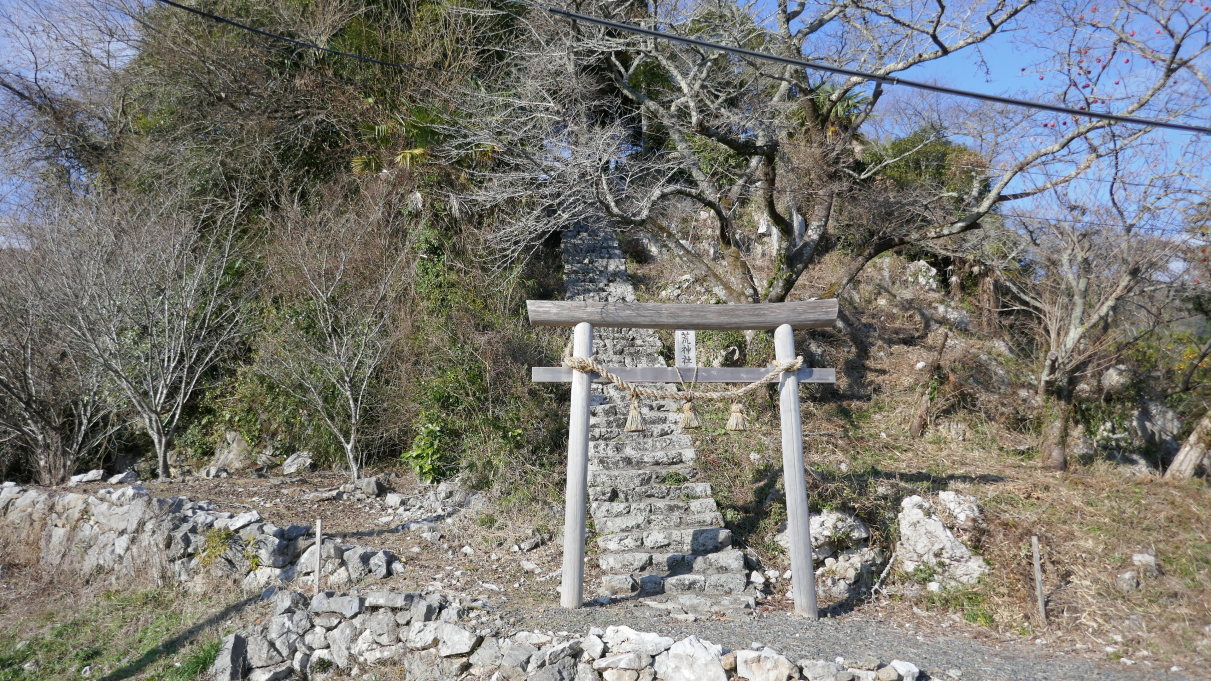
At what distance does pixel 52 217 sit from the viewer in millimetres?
11930

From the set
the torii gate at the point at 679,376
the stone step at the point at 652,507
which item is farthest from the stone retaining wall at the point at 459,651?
the stone step at the point at 652,507

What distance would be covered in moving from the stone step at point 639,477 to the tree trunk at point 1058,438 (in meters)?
4.72

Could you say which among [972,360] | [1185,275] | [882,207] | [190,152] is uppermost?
[190,152]

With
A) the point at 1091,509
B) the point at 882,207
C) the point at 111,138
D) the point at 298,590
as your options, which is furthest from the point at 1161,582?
the point at 111,138

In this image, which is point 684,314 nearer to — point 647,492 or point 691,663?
point 647,492

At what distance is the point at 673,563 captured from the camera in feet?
24.5

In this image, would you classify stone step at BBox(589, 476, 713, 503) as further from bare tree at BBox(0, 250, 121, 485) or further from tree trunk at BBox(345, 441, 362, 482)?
bare tree at BBox(0, 250, 121, 485)

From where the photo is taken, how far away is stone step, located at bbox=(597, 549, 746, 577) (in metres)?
7.39

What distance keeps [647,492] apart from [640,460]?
740 mm

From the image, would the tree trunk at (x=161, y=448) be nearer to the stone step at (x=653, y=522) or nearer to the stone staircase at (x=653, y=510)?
the stone staircase at (x=653, y=510)

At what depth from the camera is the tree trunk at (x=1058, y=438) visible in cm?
942

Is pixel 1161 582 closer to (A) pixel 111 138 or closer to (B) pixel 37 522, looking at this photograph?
(B) pixel 37 522

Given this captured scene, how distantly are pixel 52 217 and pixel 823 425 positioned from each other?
12.8m

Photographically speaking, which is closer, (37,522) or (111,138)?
(37,522)
